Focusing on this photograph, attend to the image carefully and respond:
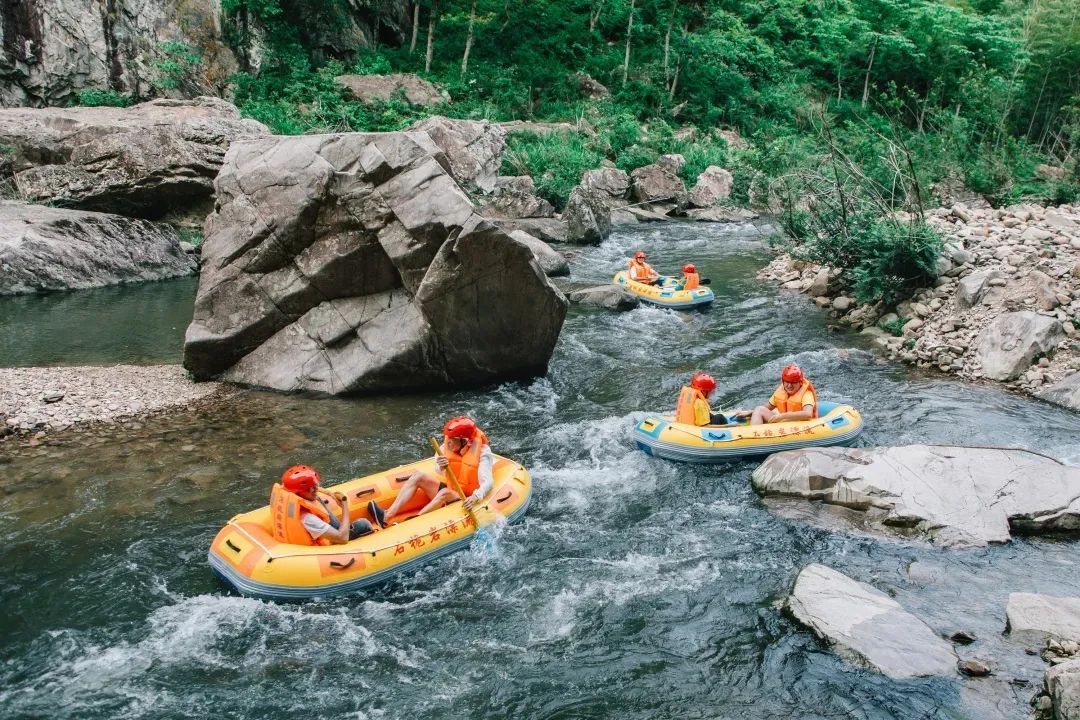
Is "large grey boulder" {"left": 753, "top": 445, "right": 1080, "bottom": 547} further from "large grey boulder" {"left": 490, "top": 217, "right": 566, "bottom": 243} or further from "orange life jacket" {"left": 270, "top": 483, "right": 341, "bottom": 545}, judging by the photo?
"large grey boulder" {"left": 490, "top": 217, "right": 566, "bottom": 243}

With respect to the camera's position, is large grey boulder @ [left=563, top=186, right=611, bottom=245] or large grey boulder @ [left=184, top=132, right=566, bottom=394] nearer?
large grey boulder @ [left=184, top=132, right=566, bottom=394]

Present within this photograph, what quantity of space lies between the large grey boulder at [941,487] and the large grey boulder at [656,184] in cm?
2091

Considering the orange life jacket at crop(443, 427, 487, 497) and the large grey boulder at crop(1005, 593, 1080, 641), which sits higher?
the large grey boulder at crop(1005, 593, 1080, 641)

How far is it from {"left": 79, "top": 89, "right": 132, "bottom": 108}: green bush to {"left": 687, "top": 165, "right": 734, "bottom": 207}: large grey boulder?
18237 mm

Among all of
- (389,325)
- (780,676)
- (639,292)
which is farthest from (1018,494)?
(639,292)

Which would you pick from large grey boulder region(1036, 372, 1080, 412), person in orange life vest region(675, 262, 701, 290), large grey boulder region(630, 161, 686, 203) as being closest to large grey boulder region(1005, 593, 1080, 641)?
large grey boulder region(1036, 372, 1080, 412)

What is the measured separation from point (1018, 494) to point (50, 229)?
18.1 m

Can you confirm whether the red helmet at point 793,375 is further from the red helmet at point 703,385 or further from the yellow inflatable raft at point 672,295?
the yellow inflatable raft at point 672,295

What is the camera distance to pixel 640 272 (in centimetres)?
1772

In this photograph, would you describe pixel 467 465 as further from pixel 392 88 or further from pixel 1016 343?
pixel 392 88

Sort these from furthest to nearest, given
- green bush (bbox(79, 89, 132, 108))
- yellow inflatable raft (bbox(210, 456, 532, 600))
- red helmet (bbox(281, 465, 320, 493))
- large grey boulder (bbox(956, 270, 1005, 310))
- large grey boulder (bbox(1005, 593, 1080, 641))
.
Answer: green bush (bbox(79, 89, 132, 108)) → large grey boulder (bbox(956, 270, 1005, 310)) → red helmet (bbox(281, 465, 320, 493)) → yellow inflatable raft (bbox(210, 456, 532, 600)) → large grey boulder (bbox(1005, 593, 1080, 641))

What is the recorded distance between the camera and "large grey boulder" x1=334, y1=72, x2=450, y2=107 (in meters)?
29.8

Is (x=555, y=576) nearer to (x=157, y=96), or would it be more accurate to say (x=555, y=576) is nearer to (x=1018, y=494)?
(x=1018, y=494)

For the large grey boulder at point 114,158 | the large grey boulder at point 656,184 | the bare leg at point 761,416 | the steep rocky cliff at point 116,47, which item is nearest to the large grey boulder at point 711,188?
the large grey boulder at point 656,184
